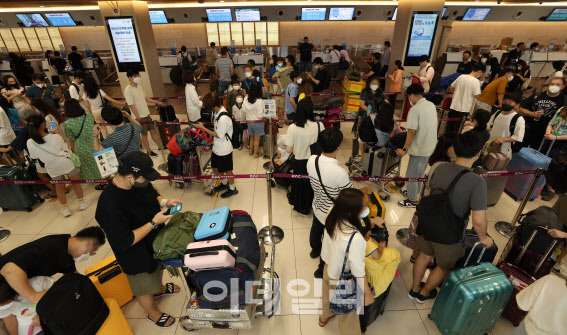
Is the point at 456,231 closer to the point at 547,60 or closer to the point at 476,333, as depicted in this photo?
the point at 476,333

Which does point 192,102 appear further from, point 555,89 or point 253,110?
point 555,89

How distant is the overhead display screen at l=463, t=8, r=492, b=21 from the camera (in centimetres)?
1256

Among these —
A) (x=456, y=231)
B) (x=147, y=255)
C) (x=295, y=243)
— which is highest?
(x=456, y=231)

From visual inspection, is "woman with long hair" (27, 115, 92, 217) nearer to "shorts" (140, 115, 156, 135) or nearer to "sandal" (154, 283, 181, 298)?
"shorts" (140, 115, 156, 135)

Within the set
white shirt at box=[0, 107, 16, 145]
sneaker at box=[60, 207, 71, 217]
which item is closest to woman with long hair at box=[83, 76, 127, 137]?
→ white shirt at box=[0, 107, 16, 145]

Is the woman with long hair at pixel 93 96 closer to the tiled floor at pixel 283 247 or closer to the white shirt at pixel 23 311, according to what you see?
the tiled floor at pixel 283 247

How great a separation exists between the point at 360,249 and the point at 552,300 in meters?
1.20

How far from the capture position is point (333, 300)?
2.39 metres

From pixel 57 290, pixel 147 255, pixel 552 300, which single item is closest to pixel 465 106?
pixel 552 300

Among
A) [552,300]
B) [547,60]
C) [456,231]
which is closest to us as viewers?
[552,300]

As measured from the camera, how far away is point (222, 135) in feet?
13.9

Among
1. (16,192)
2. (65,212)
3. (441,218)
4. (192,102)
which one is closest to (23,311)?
(65,212)

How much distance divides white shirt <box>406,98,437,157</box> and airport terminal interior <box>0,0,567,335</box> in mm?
24

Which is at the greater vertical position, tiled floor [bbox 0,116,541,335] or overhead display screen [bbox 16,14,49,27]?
overhead display screen [bbox 16,14,49,27]
